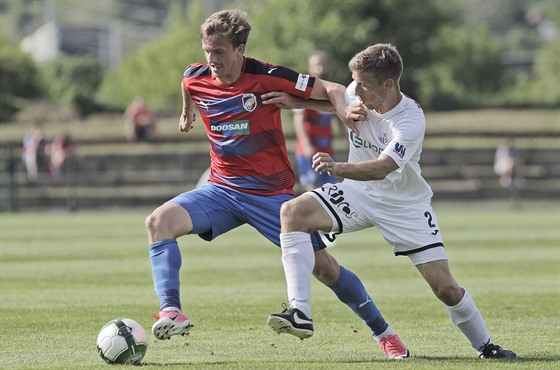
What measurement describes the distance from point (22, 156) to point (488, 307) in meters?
26.3

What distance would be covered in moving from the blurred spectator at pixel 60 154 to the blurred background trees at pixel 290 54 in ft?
62.3

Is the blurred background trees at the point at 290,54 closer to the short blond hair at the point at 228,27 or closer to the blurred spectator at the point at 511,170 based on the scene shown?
the blurred spectator at the point at 511,170

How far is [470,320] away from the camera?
7.82 metres

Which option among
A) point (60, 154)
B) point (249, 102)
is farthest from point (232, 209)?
point (60, 154)

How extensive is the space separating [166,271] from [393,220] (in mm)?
1537

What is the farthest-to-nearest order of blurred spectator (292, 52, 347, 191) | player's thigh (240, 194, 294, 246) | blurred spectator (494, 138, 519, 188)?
blurred spectator (494, 138, 519, 188) < blurred spectator (292, 52, 347, 191) < player's thigh (240, 194, 294, 246)

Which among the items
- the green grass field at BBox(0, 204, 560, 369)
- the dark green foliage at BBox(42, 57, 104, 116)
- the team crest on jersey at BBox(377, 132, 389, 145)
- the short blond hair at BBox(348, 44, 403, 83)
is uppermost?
the short blond hair at BBox(348, 44, 403, 83)

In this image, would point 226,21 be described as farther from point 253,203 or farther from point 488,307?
point 488,307

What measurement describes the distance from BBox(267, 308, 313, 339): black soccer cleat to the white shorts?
2.67 ft

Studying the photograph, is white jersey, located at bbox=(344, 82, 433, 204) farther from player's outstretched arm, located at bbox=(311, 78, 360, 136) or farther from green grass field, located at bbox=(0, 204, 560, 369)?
green grass field, located at bbox=(0, 204, 560, 369)

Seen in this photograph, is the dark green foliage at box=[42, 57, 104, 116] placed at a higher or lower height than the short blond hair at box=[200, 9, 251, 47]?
lower

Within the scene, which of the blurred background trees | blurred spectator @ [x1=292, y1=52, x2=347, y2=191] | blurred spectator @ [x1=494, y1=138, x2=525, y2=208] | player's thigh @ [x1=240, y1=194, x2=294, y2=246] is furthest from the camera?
the blurred background trees

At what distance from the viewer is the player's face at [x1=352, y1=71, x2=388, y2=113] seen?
7.63 metres

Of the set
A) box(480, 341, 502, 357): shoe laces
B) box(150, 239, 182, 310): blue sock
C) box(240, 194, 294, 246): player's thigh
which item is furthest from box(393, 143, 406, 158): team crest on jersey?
box(150, 239, 182, 310): blue sock
